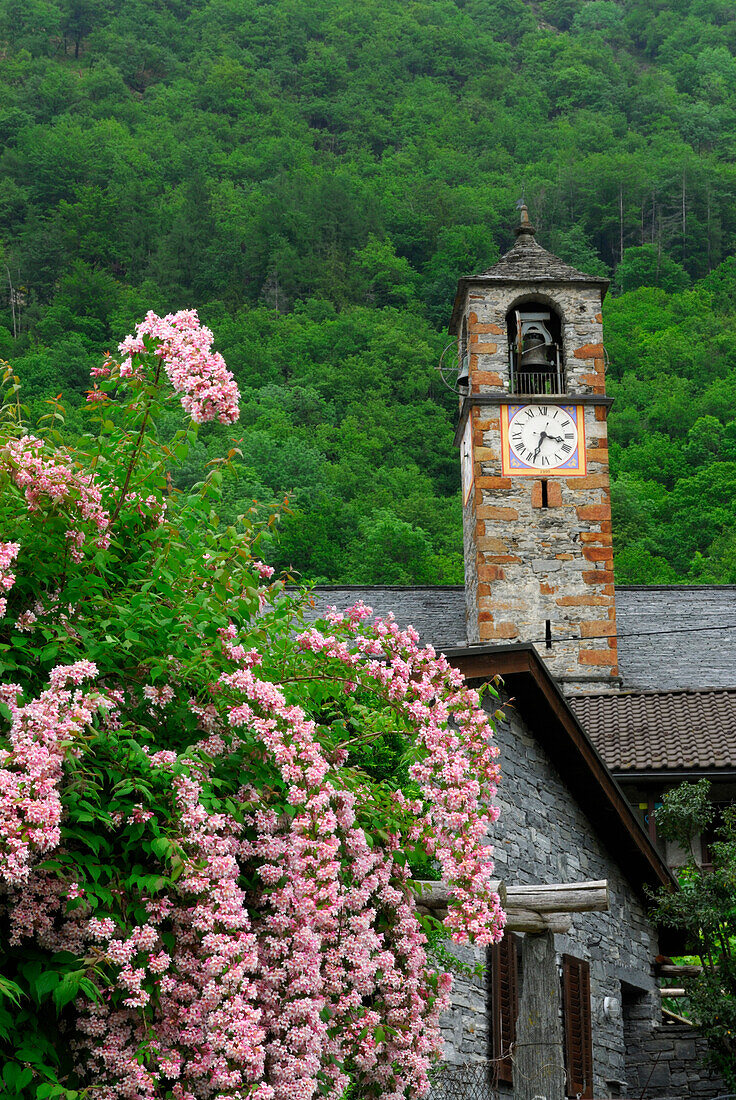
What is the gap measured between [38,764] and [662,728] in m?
13.2

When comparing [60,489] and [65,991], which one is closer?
[65,991]

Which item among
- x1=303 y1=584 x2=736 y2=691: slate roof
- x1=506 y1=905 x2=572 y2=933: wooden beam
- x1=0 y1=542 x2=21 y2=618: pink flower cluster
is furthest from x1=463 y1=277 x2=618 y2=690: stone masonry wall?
x1=0 y1=542 x2=21 y2=618: pink flower cluster

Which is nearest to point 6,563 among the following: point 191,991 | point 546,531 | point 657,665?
point 191,991

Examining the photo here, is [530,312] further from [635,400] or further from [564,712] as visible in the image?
[635,400]

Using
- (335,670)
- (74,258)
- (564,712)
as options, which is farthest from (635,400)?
(335,670)

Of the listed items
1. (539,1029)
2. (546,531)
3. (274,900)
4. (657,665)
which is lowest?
(539,1029)

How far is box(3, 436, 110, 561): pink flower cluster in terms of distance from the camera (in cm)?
520

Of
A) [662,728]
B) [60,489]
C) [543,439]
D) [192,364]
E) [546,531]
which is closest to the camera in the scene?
[60,489]

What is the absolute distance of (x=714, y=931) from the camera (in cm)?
1239

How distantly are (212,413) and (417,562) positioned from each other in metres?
35.0

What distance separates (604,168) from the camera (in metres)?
70.8

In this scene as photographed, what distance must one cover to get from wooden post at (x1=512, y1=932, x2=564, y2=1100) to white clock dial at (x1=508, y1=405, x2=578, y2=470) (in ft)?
43.2

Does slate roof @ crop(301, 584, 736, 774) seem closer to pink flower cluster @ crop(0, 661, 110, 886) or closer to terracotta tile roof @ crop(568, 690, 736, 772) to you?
terracotta tile roof @ crop(568, 690, 736, 772)

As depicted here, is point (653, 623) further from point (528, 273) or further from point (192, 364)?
point (192, 364)
